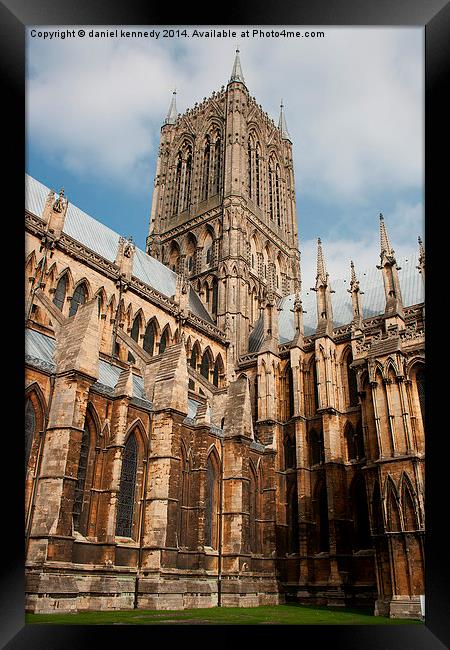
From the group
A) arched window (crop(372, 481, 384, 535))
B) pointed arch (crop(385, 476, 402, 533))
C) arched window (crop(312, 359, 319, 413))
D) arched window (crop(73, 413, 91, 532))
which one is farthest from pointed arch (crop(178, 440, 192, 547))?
arched window (crop(312, 359, 319, 413))

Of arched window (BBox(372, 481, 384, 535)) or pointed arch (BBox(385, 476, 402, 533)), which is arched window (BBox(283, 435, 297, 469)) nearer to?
arched window (BBox(372, 481, 384, 535))

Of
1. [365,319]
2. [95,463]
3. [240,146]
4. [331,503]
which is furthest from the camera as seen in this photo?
[240,146]

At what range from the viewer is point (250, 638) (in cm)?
827

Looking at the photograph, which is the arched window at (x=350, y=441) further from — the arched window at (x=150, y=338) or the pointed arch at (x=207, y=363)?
the arched window at (x=150, y=338)

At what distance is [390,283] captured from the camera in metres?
27.4

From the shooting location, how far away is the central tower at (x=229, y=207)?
3794cm

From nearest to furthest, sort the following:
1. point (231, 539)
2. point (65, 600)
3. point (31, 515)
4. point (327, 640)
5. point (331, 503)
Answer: point (327, 640) < point (65, 600) < point (31, 515) < point (231, 539) < point (331, 503)

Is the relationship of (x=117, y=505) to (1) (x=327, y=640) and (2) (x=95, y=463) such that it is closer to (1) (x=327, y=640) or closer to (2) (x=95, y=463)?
(2) (x=95, y=463)

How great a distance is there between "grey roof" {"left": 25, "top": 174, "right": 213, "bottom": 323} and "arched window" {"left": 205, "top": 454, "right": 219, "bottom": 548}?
1327 cm

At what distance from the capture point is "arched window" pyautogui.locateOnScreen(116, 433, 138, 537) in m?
18.3
